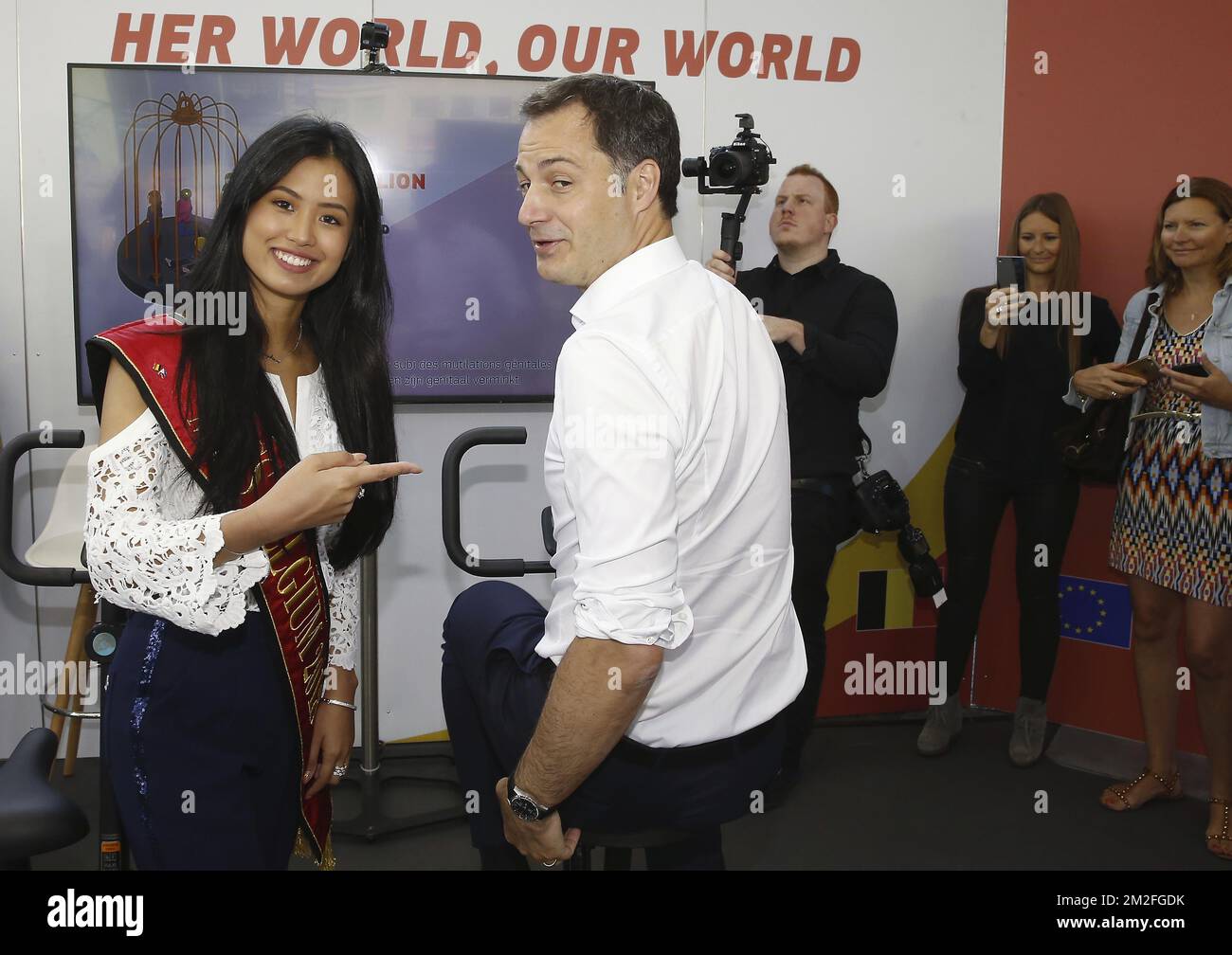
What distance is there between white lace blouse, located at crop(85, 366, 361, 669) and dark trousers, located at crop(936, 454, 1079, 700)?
9.45 feet

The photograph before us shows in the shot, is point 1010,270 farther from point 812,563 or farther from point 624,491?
point 624,491

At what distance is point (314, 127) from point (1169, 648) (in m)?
2.95

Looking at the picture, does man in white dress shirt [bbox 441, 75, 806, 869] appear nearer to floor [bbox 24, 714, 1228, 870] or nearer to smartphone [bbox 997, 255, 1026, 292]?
floor [bbox 24, 714, 1228, 870]

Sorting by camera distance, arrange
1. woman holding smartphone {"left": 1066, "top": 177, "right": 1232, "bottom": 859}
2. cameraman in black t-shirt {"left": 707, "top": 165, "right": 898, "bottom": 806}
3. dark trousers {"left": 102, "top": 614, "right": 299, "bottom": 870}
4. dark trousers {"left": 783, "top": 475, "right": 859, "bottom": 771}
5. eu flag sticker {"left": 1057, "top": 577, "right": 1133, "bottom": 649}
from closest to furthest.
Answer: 1. dark trousers {"left": 102, "top": 614, "right": 299, "bottom": 870}
2. woman holding smartphone {"left": 1066, "top": 177, "right": 1232, "bottom": 859}
3. cameraman in black t-shirt {"left": 707, "top": 165, "right": 898, "bottom": 806}
4. dark trousers {"left": 783, "top": 475, "right": 859, "bottom": 771}
5. eu flag sticker {"left": 1057, "top": 577, "right": 1133, "bottom": 649}

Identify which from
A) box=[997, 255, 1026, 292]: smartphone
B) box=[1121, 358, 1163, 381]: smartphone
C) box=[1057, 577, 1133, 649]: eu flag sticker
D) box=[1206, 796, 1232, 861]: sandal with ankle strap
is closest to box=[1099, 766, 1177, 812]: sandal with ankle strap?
box=[1206, 796, 1232, 861]: sandal with ankle strap

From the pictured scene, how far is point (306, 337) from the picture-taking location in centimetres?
175

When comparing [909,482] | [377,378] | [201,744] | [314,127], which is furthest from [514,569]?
[909,482]

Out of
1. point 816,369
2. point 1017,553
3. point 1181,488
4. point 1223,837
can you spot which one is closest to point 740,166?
point 816,369

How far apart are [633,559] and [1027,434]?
9.22ft

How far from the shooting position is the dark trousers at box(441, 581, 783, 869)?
1.34 m

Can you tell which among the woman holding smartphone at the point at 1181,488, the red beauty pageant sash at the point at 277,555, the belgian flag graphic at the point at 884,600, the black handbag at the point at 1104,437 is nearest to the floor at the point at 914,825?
the woman holding smartphone at the point at 1181,488

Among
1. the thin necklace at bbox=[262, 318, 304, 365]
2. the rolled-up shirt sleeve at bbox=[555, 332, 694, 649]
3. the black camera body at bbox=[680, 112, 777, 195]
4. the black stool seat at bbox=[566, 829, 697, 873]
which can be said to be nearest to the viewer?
the rolled-up shirt sleeve at bbox=[555, 332, 694, 649]

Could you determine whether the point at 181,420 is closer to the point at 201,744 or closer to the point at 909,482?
the point at 201,744

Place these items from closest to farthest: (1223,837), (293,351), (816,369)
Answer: (293,351) < (1223,837) < (816,369)
